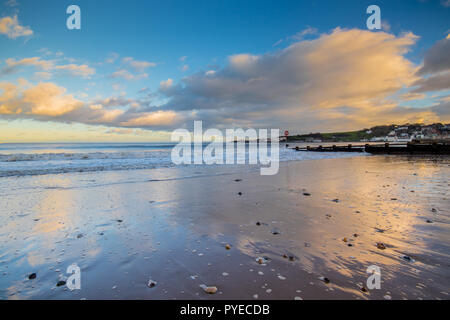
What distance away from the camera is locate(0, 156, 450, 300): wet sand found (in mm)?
3168

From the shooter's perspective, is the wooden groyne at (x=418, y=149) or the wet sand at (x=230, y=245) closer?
the wet sand at (x=230, y=245)

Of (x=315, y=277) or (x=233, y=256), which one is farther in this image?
(x=233, y=256)

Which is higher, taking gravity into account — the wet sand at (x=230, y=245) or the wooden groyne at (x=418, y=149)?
the wooden groyne at (x=418, y=149)

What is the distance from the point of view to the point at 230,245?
461cm

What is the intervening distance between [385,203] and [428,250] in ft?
12.1

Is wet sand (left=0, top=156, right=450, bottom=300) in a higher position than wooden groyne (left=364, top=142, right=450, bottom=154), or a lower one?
lower

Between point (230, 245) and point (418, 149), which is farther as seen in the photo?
point (418, 149)

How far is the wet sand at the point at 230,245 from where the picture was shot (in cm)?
317

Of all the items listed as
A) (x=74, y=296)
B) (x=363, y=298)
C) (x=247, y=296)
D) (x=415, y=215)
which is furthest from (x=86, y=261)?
(x=415, y=215)

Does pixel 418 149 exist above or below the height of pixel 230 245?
above

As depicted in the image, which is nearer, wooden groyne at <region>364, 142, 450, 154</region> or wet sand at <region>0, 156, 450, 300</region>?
wet sand at <region>0, 156, 450, 300</region>

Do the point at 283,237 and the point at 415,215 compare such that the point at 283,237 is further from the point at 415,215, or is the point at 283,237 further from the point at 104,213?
the point at 104,213
